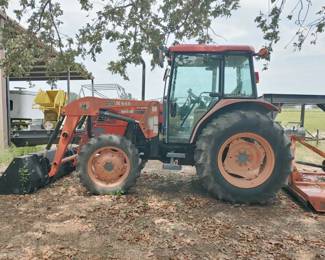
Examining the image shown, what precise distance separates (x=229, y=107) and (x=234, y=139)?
525mm

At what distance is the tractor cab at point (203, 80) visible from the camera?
559 centimetres

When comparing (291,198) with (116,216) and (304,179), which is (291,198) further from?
(116,216)

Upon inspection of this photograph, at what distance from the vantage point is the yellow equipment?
1559cm

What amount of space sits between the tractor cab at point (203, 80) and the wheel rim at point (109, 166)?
3.23 ft

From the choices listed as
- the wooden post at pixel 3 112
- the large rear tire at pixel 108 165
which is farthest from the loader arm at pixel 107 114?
the wooden post at pixel 3 112

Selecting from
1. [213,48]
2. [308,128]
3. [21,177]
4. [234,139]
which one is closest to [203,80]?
[213,48]

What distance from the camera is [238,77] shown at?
18.5 feet

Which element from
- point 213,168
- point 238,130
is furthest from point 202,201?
point 238,130

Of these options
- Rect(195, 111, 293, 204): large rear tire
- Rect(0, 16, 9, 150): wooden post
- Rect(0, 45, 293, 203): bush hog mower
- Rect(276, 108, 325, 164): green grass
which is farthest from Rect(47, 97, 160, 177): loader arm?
Rect(0, 16, 9, 150): wooden post

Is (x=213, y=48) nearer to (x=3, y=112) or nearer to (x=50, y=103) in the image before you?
(x=3, y=112)

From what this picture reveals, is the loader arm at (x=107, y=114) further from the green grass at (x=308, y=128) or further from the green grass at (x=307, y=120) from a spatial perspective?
the green grass at (x=307, y=120)

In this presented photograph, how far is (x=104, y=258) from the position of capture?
11.0 feet

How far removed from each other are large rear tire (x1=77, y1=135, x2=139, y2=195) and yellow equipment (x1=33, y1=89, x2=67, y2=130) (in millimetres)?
10437

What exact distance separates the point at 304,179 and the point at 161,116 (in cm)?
266
